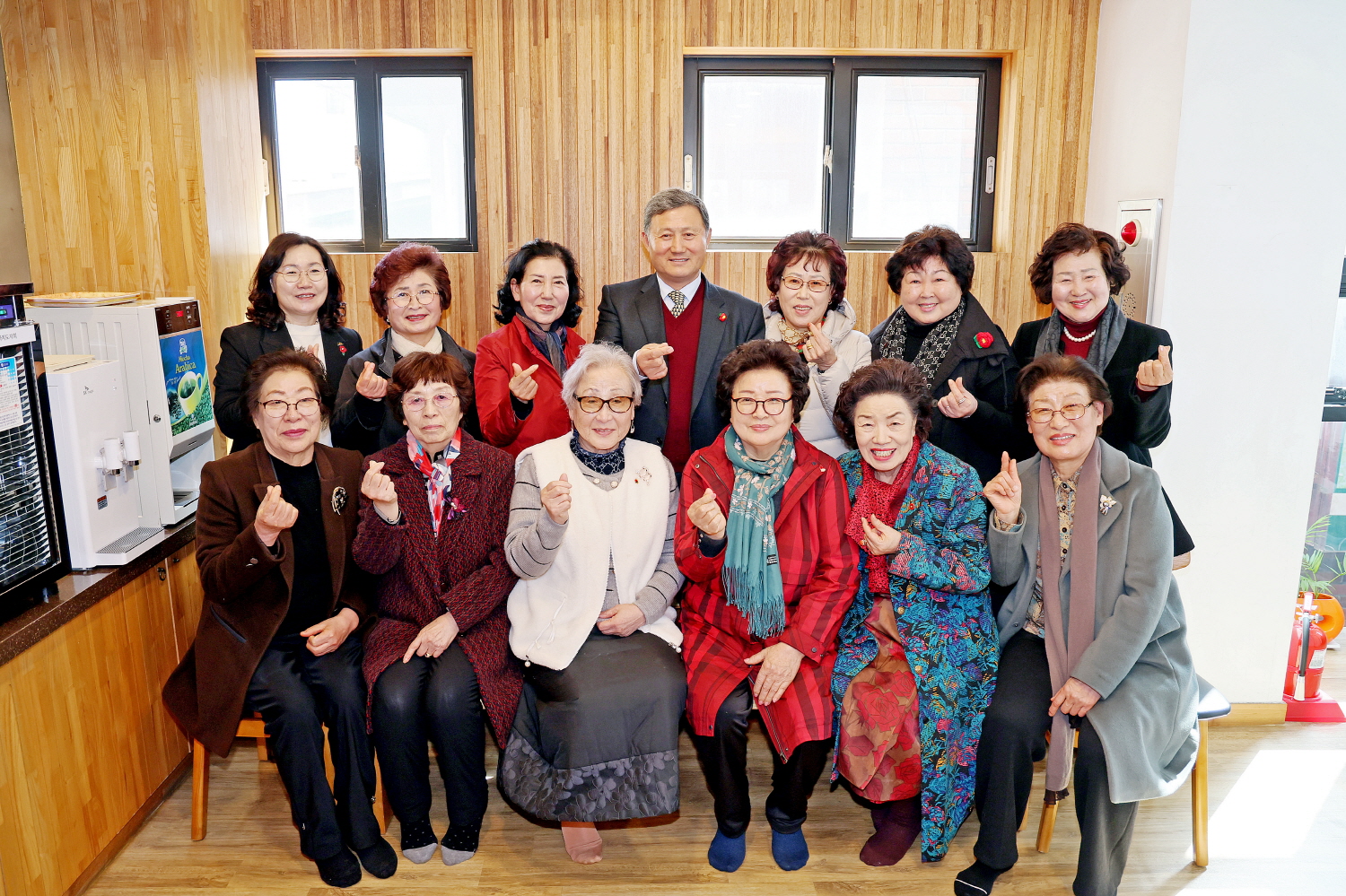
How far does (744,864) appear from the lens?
2.63m

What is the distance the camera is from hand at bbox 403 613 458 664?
260 centimetres

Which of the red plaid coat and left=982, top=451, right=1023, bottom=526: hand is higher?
left=982, top=451, right=1023, bottom=526: hand

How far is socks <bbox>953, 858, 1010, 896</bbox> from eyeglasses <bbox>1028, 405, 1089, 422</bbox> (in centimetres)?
122

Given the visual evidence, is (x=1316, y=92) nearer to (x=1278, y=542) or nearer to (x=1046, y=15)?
(x=1046, y=15)

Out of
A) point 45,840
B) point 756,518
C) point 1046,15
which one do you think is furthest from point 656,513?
point 1046,15

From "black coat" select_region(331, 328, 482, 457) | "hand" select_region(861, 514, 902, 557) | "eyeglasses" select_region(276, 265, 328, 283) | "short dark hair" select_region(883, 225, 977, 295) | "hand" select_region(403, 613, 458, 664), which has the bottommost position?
"hand" select_region(403, 613, 458, 664)

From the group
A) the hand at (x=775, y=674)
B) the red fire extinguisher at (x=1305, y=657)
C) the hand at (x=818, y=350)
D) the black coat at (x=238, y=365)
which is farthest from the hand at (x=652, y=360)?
the red fire extinguisher at (x=1305, y=657)

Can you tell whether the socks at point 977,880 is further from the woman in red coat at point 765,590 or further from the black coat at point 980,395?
the black coat at point 980,395

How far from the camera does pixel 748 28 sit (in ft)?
13.6

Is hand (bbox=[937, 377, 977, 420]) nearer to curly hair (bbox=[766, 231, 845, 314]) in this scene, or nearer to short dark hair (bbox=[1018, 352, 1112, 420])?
short dark hair (bbox=[1018, 352, 1112, 420])

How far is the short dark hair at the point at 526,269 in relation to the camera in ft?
10.0

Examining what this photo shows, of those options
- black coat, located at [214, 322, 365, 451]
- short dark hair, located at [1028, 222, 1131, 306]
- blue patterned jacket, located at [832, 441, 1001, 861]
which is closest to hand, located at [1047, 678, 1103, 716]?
blue patterned jacket, located at [832, 441, 1001, 861]

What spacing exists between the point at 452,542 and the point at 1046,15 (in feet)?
11.6

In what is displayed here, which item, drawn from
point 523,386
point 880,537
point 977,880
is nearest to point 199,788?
point 523,386
